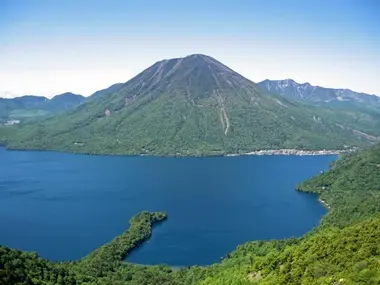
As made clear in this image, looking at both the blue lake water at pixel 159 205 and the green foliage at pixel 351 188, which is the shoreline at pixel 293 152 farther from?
the green foliage at pixel 351 188

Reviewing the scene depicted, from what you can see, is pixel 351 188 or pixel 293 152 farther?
pixel 293 152

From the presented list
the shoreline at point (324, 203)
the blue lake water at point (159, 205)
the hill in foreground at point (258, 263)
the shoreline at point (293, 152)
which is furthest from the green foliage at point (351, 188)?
the shoreline at point (293, 152)

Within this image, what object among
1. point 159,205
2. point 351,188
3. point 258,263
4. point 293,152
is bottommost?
point 159,205

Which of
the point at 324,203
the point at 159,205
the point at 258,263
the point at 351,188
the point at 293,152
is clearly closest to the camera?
the point at 258,263

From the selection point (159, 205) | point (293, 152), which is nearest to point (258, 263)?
point (159, 205)

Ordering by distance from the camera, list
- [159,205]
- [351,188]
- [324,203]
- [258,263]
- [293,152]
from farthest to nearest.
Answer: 1. [293,152]
2. [351,188]
3. [324,203]
4. [159,205]
5. [258,263]

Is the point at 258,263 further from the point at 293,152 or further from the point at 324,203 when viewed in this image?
the point at 293,152

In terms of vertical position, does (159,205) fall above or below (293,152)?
below

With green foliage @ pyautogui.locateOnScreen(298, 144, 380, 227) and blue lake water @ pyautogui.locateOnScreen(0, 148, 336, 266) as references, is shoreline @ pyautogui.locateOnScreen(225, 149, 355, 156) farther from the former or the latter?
green foliage @ pyautogui.locateOnScreen(298, 144, 380, 227)

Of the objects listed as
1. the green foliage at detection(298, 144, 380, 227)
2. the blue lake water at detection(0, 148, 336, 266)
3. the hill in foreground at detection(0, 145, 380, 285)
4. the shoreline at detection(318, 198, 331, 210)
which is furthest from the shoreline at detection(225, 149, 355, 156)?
the hill in foreground at detection(0, 145, 380, 285)
